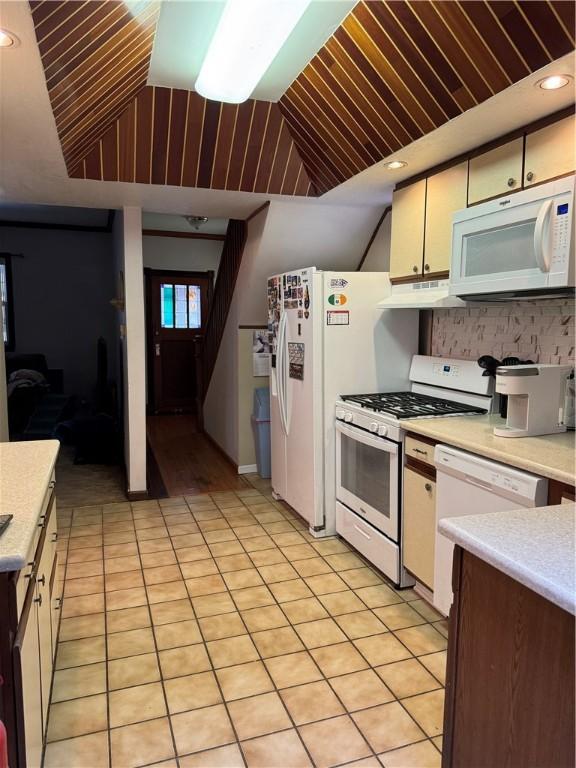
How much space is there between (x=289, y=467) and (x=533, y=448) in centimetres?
202

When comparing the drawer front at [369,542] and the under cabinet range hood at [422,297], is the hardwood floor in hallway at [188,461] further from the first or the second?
the under cabinet range hood at [422,297]

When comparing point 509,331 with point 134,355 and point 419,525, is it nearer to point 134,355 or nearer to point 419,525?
point 419,525

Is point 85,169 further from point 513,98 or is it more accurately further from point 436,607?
point 436,607

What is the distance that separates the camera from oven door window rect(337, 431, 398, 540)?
2.68 metres

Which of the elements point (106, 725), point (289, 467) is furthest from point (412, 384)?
point (106, 725)

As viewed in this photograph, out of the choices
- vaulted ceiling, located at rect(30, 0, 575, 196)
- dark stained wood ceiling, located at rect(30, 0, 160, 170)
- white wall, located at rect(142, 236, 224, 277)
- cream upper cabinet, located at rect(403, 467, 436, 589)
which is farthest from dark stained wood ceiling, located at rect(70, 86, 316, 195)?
white wall, located at rect(142, 236, 224, 277)

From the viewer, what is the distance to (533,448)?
6.48 ft

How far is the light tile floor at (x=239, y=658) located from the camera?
174 centimetres

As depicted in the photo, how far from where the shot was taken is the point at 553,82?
181 centimetres

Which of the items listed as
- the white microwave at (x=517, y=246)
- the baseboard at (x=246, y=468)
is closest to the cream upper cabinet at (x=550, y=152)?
the white microwave at (x=517, y=246)

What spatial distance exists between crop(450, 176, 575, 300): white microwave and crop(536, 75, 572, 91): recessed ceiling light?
1.06ft

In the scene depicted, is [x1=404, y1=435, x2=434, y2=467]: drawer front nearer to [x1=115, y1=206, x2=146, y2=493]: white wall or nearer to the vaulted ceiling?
the vaulted ceiling

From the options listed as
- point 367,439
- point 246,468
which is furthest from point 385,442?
point 246,468

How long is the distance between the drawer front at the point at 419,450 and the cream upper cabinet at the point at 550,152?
4.01 feet
